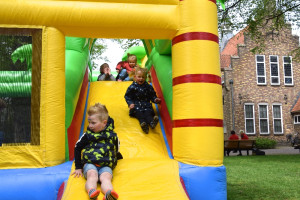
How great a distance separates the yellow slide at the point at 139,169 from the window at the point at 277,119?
55.2 feet

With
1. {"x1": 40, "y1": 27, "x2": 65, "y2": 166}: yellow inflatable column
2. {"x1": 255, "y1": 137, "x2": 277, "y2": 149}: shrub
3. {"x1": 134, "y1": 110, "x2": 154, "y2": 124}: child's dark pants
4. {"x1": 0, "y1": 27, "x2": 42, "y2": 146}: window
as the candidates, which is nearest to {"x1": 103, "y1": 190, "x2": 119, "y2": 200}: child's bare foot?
{"x1": 40, "y1": 27, "x2": 65, "y2": 166}: yellow inflatable column

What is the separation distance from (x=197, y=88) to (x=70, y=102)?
131cm

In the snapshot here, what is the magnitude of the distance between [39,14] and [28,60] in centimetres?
44

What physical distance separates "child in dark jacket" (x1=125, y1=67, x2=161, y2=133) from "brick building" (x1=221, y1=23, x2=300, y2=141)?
1533 cm

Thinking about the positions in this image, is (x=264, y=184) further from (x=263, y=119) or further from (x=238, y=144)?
(x=263, y=119)

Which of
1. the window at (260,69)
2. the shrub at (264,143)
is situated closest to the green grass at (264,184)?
the shrub at (264,143)

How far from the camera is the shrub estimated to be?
1744 cm

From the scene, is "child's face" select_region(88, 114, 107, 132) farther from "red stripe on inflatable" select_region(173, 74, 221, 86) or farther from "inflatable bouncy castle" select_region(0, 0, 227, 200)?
"red stripe on inflatable" select_region(173, 74, 221, 86)

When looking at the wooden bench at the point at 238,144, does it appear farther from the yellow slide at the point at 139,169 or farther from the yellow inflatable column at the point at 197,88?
the yellow inflatable column at the point at 197,88

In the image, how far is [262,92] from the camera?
19.1 metres

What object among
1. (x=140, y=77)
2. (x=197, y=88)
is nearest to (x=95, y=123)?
(x=197, y=88)

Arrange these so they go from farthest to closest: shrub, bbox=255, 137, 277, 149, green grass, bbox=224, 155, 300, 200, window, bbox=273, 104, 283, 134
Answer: window, bbox=273, 104, 283, 134, shrub, bbox=255, 137, 277, 149, green grass, bbox=224, 155, 300, 200

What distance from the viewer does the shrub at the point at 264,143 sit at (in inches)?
687

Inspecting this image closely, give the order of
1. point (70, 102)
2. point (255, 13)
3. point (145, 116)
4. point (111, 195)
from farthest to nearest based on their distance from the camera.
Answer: point (255, 13) < point (145, 116) < point (70, 102) < point (111, 195)
